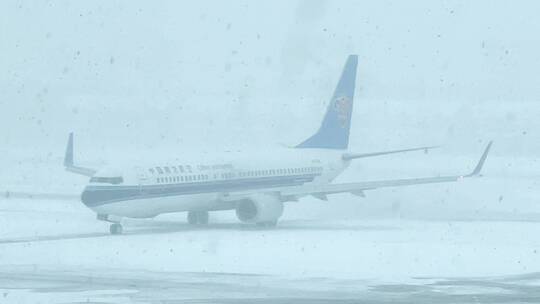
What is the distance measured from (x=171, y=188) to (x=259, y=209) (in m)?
3.50

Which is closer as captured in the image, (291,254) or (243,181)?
(291,254)

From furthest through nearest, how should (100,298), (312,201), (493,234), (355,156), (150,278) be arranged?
1. (312,201)
2. (355,156)
3. (493,234)
4. (150,278)
5. (100,298)

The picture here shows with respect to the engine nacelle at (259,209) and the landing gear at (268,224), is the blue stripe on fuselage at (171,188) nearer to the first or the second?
the engine nacelle at (259,209)

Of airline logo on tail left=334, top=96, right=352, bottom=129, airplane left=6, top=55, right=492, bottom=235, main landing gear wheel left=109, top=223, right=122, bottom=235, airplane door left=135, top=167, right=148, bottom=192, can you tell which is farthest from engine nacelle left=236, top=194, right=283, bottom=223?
airline logo on tail left=334, top=96, right=352, bottom=129

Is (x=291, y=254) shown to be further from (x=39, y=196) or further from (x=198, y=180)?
(x=39, y=196)

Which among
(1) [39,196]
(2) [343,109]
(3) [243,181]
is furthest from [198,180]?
(1) [39,196]

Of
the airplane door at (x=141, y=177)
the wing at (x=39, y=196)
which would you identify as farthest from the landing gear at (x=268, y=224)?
the wing at (x=39, y=196)

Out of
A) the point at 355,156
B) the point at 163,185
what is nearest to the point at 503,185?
the point at 355,156

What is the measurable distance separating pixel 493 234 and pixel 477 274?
11.3m

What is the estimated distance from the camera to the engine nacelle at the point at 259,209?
4256cm

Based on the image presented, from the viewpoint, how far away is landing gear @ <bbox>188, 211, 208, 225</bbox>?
1747 inches

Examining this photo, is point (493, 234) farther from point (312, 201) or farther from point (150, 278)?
point (312, 201)

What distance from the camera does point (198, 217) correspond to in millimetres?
44500

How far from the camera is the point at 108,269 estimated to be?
95.6ft
